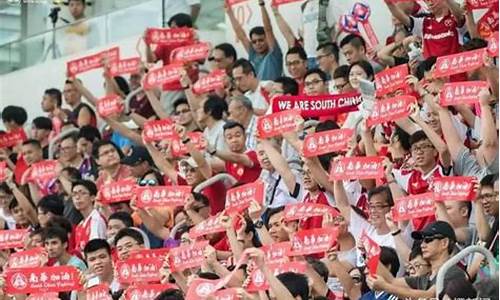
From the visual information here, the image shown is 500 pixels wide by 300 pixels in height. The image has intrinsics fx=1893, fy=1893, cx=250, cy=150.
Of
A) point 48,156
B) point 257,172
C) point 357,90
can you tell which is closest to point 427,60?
point 357,90

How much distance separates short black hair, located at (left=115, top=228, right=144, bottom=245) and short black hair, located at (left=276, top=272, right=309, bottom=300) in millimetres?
2213

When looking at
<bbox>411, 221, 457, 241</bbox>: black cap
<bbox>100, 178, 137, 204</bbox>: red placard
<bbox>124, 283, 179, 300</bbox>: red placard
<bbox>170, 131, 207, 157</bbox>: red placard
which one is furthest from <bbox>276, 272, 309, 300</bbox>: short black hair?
<bbox>100, 178, 137, 204</bbox>: red placard

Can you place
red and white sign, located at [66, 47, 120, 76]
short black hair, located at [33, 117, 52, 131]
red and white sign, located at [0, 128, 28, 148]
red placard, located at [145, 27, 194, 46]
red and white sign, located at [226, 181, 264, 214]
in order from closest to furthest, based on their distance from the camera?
red and white sign, located at [226, 181, 264, 214]
red placard, located at [145, 27, 194, 46]
red and white sign, located at [66, 47, 120, 76]
short black hair, located at [33, 117, 52, 131]
red and white sign, located at [0, 128, 28, 148]

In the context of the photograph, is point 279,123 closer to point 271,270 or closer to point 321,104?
point 321,104

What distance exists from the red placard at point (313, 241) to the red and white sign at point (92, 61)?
529 cm

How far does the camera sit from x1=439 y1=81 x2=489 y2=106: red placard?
11133 mm

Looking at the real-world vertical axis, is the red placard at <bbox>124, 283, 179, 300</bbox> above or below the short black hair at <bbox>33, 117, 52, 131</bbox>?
below

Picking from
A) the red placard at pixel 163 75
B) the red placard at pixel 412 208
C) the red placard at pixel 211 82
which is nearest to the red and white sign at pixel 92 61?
the red placard at pixel 163 75

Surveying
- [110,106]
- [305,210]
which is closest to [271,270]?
[305,210]

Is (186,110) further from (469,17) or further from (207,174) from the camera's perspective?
(469,17)

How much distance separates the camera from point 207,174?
42.9 feet

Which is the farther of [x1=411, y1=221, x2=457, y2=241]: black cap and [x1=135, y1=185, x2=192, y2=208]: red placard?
[x1=135, y1=185, x2=192, y2=208]: red placard

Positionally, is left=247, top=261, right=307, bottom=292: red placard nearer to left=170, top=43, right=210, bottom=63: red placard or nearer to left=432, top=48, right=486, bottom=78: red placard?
left=432, top=48, right=486, bottom=78: red placard

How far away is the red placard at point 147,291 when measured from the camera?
11.3m
